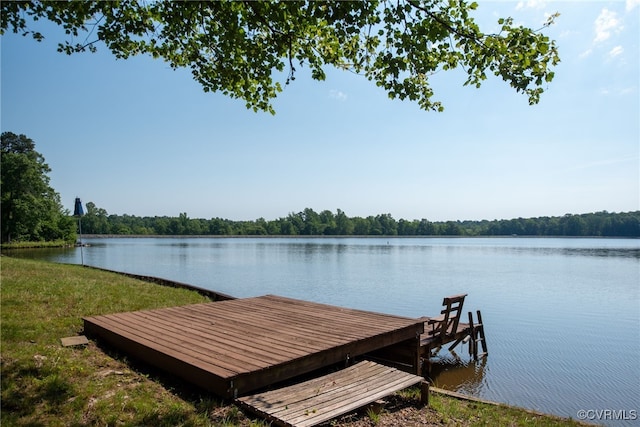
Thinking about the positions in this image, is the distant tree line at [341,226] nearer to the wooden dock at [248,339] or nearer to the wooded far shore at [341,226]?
the wooded far shore at [341,226]

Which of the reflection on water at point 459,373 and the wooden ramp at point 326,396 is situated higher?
the wooden ramp at point 326,396

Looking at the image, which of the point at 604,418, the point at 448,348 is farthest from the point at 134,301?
the point at 604,418

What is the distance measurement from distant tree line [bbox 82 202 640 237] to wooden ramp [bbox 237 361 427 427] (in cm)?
12679

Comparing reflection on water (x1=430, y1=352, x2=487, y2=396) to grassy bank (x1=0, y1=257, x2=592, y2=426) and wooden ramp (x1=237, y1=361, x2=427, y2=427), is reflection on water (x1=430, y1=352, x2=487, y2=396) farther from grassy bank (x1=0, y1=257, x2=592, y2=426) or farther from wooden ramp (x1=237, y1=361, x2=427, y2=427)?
wooden ramp (x1=237, y1=361, x2=427, y2=427)

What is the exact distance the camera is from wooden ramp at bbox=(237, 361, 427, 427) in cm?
400

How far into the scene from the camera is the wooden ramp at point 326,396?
4.00 m

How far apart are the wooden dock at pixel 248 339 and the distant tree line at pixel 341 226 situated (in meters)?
124

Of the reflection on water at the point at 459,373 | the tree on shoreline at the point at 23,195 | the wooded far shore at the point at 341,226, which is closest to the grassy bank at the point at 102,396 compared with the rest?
the reflection on water at the point at 459,373

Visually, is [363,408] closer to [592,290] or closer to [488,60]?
[488,60]

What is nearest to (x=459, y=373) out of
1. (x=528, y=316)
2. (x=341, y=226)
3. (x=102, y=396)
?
(x=528, y=316)

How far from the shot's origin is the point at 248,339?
578 centimetres

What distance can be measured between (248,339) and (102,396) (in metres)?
1.91

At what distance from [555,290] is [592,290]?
1.75 m

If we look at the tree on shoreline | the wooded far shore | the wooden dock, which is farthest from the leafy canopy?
the wooded far shore
